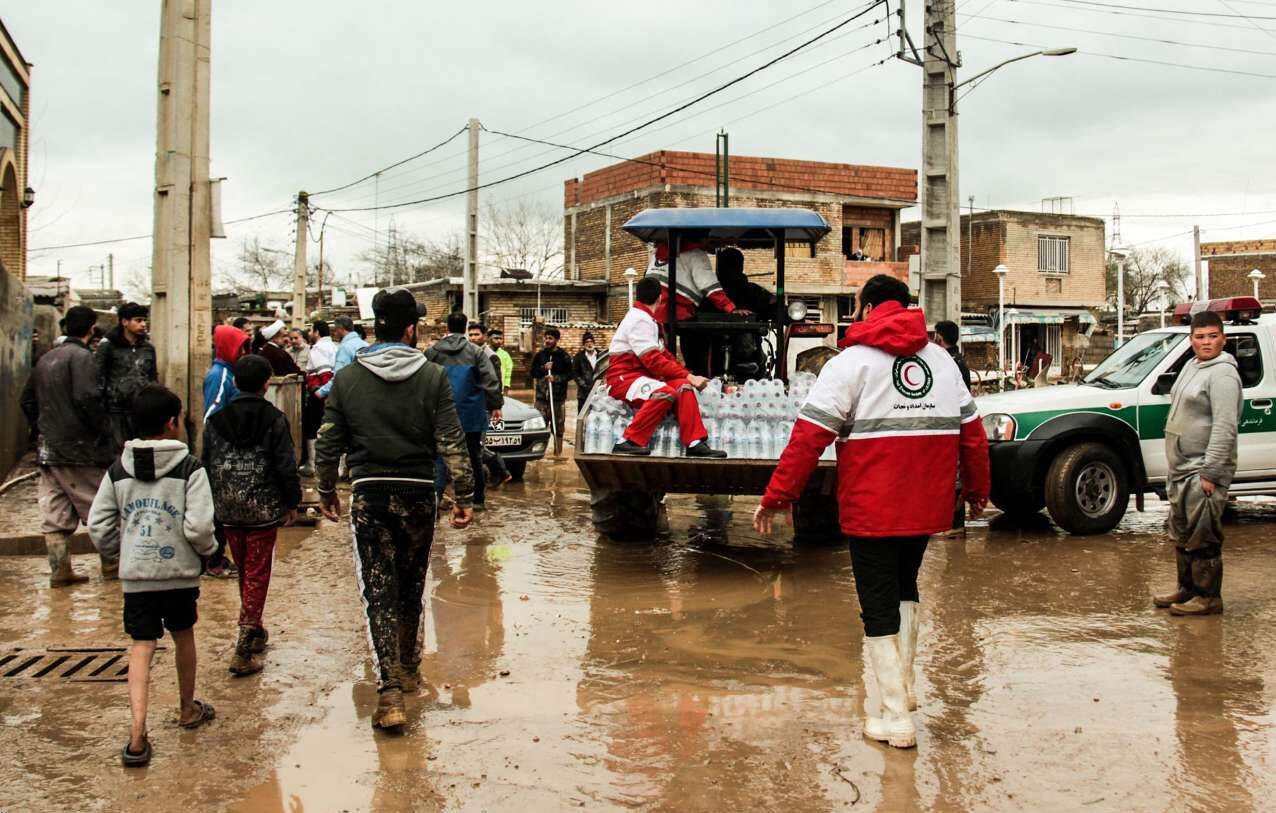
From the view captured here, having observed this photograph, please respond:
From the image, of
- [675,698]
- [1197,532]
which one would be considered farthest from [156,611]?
[1197,532]

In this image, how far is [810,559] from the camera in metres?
9.19

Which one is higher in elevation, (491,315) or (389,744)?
(491,315)

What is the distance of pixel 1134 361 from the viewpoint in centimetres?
1091

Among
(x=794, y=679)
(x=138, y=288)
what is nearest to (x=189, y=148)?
(x=794, y=679)

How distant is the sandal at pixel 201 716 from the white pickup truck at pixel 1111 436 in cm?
723

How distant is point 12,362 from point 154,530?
11.0 meters

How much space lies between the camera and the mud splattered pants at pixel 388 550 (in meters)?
5.34

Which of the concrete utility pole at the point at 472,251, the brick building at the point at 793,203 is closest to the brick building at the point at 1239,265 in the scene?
the brick building at the point at 793,203

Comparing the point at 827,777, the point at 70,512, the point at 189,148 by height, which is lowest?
the point at 827,777

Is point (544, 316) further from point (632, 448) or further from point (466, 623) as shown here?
point (466, 623)

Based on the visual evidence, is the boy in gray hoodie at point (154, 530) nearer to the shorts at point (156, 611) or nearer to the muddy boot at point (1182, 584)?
the shorts at point (156, 611)

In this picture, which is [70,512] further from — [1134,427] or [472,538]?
[1134,427]

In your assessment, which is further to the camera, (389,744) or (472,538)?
(472,538)

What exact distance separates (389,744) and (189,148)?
6.95 metres
